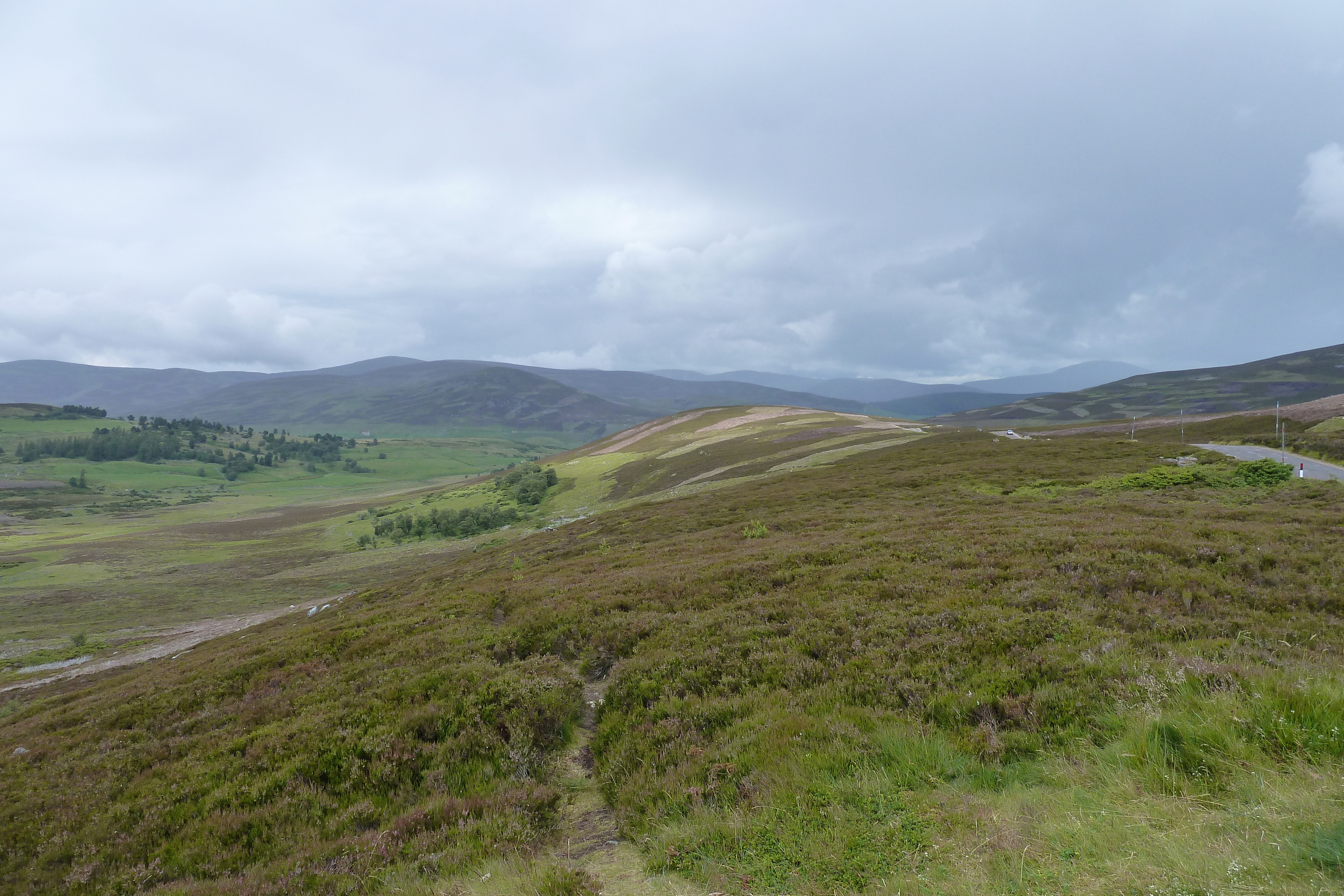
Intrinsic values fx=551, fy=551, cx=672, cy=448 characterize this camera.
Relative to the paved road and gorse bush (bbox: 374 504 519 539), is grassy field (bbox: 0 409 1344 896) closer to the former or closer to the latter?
the paved road

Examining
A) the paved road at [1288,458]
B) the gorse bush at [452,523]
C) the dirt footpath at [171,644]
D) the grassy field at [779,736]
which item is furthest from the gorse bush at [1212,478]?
the gorse bush at [452,523]

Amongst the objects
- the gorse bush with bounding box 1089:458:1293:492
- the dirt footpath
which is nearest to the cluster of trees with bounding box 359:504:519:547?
the dirt footpath

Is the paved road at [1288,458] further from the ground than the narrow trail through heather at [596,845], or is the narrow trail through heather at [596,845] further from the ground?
the paved road at [1288,458]

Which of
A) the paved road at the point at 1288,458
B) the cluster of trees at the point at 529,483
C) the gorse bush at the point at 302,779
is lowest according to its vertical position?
the cluster of trees at the point at 529,483

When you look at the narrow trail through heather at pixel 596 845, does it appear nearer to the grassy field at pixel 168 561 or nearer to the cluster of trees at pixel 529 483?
the grassy field at pixel 168 561

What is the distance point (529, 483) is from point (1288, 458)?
7294cm

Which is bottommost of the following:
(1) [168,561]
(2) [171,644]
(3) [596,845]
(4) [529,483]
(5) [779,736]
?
(1) [168,561]

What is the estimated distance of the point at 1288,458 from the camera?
36.1 metres

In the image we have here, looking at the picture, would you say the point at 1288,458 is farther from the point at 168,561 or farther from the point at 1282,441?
the point at 168,561

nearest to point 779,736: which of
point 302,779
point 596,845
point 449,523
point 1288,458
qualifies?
point 596,845

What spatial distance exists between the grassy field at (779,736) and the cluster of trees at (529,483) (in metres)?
55.6

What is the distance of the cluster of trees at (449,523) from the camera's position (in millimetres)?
68500

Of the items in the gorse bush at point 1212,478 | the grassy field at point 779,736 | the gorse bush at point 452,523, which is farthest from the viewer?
the gorse bush at point 452,523

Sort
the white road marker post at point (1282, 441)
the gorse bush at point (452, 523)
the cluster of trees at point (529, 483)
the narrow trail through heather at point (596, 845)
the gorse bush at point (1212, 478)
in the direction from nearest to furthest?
1. the narrow trail through heather at point (596, 845)
2. the gorse bush at point (1212, 478)
3. the white road marker post at point (1282, 441)
4. the gorse bush at point (452, 523)
5. the cluster of trees at point (529, 483)
